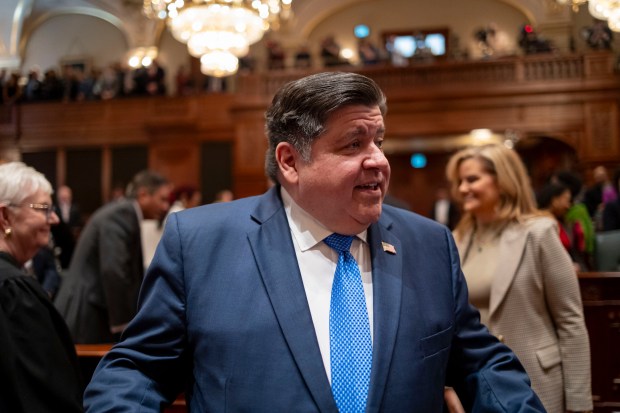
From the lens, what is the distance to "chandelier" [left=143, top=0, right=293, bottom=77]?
6973mm

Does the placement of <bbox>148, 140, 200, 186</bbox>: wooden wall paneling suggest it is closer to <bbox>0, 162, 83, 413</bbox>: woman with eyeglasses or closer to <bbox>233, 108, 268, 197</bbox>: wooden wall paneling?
<bbox>233, 108, 268, 197</bbox>: wooden wall paneling

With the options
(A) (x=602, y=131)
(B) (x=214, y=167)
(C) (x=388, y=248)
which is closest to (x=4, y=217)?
(C) (x=388, y=248)

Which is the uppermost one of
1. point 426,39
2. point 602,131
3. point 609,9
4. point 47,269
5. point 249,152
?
point 426,39

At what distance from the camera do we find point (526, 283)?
239cm

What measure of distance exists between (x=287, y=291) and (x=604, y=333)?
255 cm

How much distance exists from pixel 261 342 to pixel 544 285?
4.71 ft

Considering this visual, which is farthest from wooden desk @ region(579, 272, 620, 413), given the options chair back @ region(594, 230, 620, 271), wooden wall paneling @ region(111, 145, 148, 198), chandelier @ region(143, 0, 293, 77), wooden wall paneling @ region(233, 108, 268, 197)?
wooden wall paneling @ region(111, 145, 148, 198)

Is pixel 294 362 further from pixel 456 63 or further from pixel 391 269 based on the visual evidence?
pixel 456 63

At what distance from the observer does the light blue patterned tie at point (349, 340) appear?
137 centimetres

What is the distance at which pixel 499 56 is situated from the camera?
11.4 m

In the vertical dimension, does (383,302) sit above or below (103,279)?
above

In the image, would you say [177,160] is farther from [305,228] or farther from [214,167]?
[305,228]

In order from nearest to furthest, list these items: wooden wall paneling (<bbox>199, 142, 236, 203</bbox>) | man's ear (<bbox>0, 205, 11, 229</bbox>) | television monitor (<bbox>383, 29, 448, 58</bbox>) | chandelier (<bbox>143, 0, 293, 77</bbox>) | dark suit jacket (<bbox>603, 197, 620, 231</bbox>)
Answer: man's ear (<bbox>0, 205, 11, 229</bbox>) → dark suit jacket (<bbox>603, 197, 620, 231</bbox>) → chandelier (<bbox>143, 0, 293, 77</bbox>) → wooden wall paneling (<bbox>199, 142, 236, 203</bbox>) → television monitor (<bbox>383, 29, 448, 58</bbox>)

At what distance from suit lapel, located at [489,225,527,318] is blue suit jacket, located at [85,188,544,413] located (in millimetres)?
891
